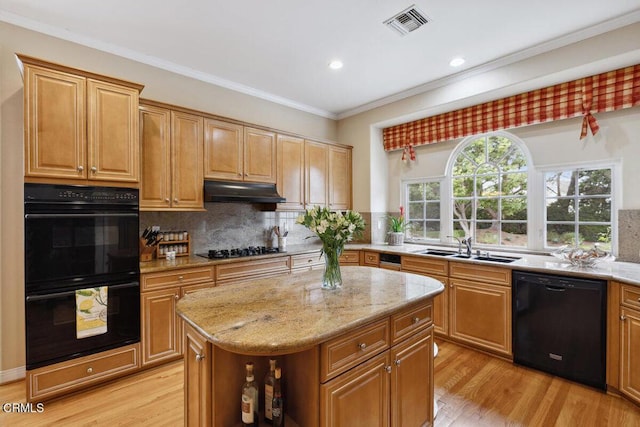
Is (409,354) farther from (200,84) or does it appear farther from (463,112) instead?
(200,84)

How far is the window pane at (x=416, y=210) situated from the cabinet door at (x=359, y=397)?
10.2 ft

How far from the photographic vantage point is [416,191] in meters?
4.36

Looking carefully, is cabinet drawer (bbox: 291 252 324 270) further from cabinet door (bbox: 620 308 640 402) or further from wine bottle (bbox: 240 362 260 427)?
cabinet door (bbox: 620 308 640 402)

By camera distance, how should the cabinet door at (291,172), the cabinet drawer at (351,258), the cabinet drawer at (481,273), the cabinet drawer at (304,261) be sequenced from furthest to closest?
the cabinet drawer at (351,258) → the cabinet door at (291,172) → the cabinet drawer at (304,261) → the cabinet drawer at (481,273)

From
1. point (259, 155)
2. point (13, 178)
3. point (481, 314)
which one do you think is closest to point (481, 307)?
point (481, 314)

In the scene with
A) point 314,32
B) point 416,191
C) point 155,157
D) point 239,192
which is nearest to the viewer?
point 314,32

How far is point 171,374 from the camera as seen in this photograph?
101 inches

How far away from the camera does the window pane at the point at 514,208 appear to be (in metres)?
3.38

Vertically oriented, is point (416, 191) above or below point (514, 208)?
above

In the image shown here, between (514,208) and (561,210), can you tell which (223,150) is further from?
(561,210)

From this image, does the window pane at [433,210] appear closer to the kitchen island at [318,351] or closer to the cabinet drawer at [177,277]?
the kitchen island at [318,351]

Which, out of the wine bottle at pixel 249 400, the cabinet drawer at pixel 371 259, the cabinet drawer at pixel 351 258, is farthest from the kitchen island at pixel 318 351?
the cabinet drawer at pixel 351 258

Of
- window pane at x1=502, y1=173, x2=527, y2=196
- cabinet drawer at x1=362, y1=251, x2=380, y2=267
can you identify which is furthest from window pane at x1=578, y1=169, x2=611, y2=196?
cabinet drawer at x1=362, y1=251, x2=380, y2=267

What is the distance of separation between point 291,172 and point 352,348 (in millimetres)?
2802
